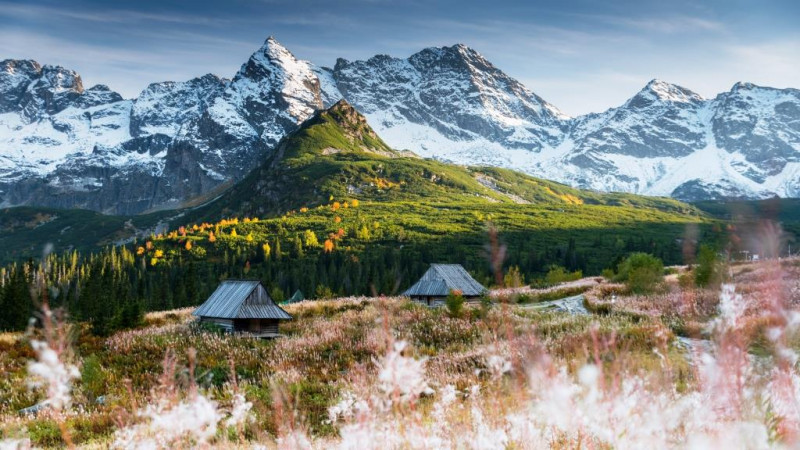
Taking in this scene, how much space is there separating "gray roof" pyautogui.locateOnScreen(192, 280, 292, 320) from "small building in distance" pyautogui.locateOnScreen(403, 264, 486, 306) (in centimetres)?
1559

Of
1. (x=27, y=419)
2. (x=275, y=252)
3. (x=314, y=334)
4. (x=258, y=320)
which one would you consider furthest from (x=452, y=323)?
(x=275, y=252)

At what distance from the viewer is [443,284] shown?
1914 inches

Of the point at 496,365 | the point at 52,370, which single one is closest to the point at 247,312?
the point at 496,365

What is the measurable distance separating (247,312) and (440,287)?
19.4 metres

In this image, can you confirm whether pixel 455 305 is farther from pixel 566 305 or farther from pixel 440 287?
pixel 440 287

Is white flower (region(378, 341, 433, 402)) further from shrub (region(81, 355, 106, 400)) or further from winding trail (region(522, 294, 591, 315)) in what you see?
winding trail (region(522, 294, 591, 315))

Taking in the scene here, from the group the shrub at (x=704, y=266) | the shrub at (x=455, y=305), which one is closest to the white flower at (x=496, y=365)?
the shrub at (x=455, y=305)

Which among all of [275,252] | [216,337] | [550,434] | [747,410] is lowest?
A: [275,252]

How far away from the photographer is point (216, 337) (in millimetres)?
29625

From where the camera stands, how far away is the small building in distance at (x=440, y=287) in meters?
48.0

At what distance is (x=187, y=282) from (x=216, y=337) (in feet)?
272

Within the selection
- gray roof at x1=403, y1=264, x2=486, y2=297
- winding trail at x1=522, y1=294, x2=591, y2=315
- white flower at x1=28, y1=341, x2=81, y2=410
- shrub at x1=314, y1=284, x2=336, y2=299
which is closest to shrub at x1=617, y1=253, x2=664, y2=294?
winding trail at x1=522, y1=294, x2=591, y2=315

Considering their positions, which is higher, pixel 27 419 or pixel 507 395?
pixel 507 395

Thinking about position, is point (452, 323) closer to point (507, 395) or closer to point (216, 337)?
point (216, 337)
